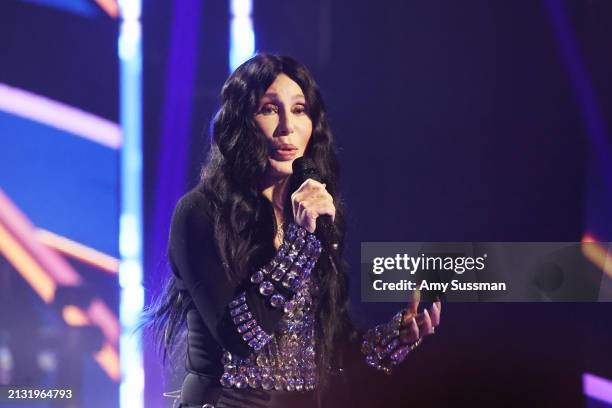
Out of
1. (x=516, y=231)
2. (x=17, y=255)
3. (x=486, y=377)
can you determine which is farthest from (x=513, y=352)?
(x=17, y=255)

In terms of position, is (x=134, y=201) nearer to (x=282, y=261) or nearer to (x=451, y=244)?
(x=282, y=261)

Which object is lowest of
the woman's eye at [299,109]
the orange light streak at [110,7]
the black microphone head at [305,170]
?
the black microphone head at [305,170]

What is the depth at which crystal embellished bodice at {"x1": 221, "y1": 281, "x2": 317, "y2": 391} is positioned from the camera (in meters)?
1.85

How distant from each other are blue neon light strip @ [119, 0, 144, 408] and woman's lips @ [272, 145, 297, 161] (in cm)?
51

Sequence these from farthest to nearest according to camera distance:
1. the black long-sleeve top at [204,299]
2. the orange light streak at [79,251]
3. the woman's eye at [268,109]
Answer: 1. the orange light streak at [79,251]
2. the woman's eye at [268,109]
3. the black long-sleeve top at [204,299]

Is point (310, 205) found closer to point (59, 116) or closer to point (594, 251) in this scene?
point (59, 116)

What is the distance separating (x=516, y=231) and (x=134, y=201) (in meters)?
1.27

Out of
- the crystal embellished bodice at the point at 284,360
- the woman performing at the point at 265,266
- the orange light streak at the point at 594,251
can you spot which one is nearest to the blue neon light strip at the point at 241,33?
the woman performing at the point at 265,266

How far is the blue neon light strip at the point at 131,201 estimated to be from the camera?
2.27 m

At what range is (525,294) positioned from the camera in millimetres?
2328

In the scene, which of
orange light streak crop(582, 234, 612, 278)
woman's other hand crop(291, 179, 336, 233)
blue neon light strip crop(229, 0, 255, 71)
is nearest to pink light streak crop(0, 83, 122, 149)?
blue neon light strip crop(229, 0, 255, 71)

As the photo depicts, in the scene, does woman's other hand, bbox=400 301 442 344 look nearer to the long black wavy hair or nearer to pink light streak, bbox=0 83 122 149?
the long black wavy hair

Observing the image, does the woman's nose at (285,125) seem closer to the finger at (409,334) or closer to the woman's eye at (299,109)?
the woman's eye at (299,109)

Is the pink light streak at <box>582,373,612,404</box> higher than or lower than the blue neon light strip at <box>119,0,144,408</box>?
lower
